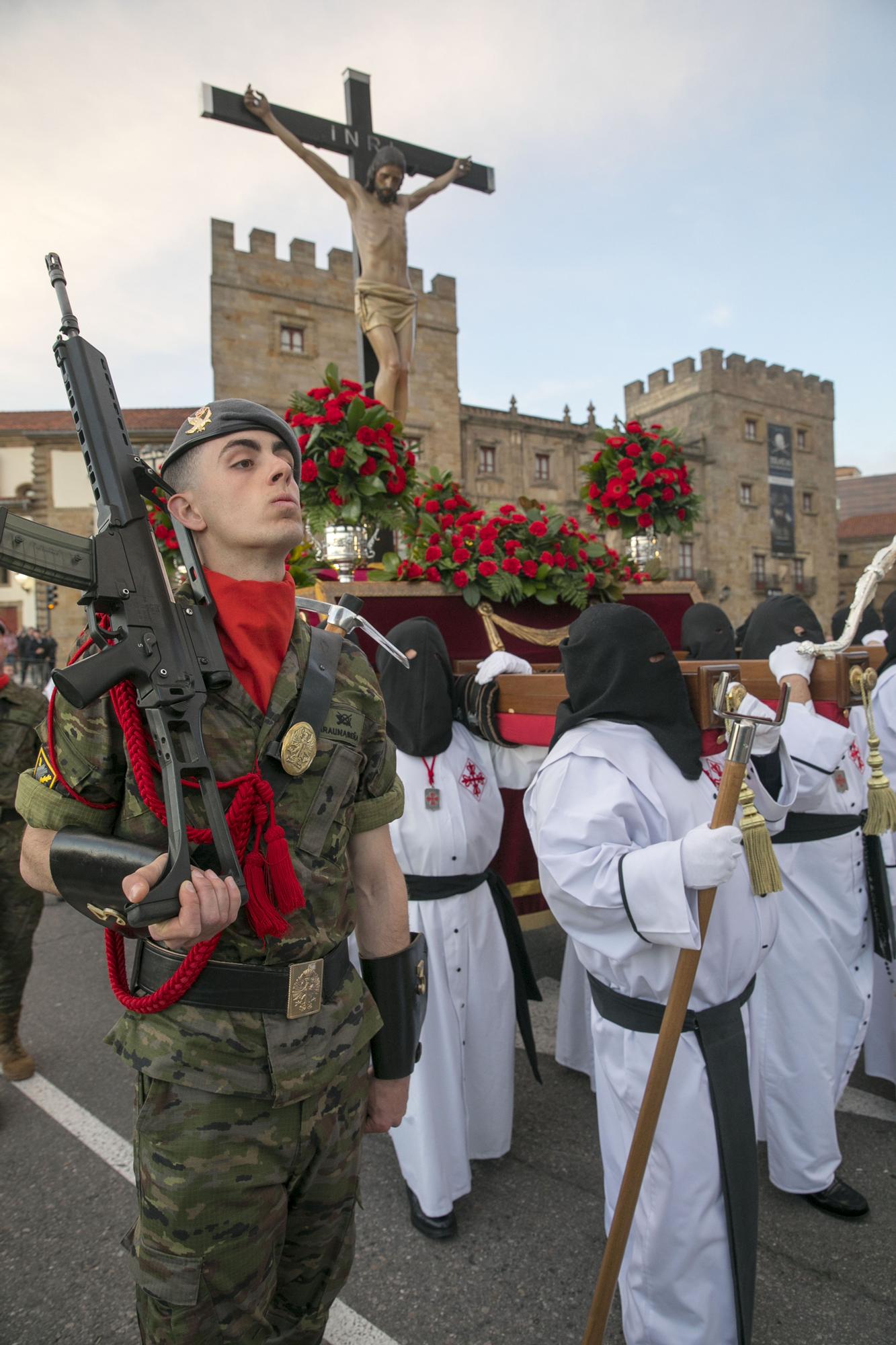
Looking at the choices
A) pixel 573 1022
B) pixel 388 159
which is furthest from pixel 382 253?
pixel 573 1022

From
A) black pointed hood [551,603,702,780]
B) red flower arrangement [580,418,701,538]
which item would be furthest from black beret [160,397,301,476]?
red flower arrangement [580,418,701,538]

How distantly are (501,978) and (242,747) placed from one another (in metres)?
2.11

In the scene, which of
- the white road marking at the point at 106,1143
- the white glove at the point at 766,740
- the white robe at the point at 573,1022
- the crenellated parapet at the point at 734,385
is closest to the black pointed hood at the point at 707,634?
the white robe at the point at 573,1022

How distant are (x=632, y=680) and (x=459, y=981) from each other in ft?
5.02

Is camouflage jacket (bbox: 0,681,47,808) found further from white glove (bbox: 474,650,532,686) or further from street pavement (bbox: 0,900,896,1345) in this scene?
white glove (bbox: 474,650,532,686)

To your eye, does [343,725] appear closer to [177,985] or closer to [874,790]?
[177,985]

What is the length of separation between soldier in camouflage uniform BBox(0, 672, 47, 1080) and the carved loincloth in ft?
12.5

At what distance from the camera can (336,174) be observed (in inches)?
252

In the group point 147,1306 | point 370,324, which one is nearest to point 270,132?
point 370,324

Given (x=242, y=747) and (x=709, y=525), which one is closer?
(x=242, y=747)

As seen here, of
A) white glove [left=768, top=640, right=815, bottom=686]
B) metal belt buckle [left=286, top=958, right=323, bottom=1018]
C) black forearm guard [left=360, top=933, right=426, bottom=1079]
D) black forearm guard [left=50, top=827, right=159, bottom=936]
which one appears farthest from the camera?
white glove [left=768, top=640, right=815, bottom=686]

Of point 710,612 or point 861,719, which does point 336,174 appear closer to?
point 710,612

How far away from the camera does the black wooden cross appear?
20.2 ft

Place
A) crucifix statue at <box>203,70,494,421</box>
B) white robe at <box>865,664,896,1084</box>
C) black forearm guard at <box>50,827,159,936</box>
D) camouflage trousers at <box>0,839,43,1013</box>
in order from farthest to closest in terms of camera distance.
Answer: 1. crucifix statue at <box>203,70,494,421</box>
2. camouflage trousers at <box>0,839,43,1013</box>
3. white robe at <box>865,664,896,1084</box>
4. black forearm guard at <box>50,827,159,936</box>
